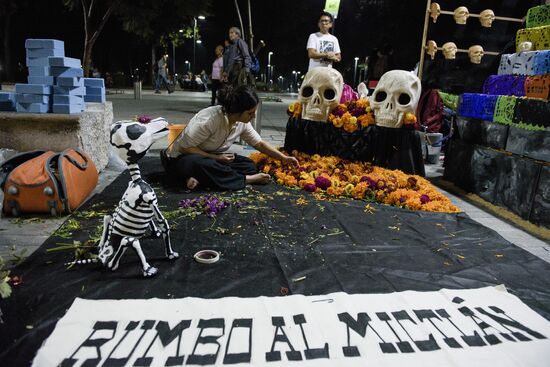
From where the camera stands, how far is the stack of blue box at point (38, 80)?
4.28 m

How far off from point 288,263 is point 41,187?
2.08m

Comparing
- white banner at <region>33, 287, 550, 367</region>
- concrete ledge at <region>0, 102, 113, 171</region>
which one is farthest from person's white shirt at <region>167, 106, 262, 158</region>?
white banner at <region>33, 287, 550, 367</region>

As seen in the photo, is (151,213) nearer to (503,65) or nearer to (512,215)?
(512,215)

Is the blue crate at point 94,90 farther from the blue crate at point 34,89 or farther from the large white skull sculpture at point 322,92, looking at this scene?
the large white skull sculpture at point 322,92

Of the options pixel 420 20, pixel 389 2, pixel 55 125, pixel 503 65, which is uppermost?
pixel 389 2

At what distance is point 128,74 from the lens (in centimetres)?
3562

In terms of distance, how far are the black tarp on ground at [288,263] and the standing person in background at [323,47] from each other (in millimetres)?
3190

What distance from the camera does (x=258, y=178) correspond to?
4.56 meters

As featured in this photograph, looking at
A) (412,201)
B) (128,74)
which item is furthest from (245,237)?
(128,74)

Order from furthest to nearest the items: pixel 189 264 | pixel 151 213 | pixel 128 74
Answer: pixel 128 74 < pixel 189 264 < pixel 151 213

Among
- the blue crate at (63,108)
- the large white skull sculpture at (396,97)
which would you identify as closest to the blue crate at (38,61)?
the blue crate at (63,108)

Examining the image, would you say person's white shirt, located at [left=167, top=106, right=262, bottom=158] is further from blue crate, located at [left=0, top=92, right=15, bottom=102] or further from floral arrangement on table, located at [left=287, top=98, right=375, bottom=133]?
blue crate, located at [left=0, top=92, right=15, bottom=102]

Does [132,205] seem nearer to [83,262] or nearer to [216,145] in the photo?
[83,262]

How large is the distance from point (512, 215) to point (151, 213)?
3.52 m
